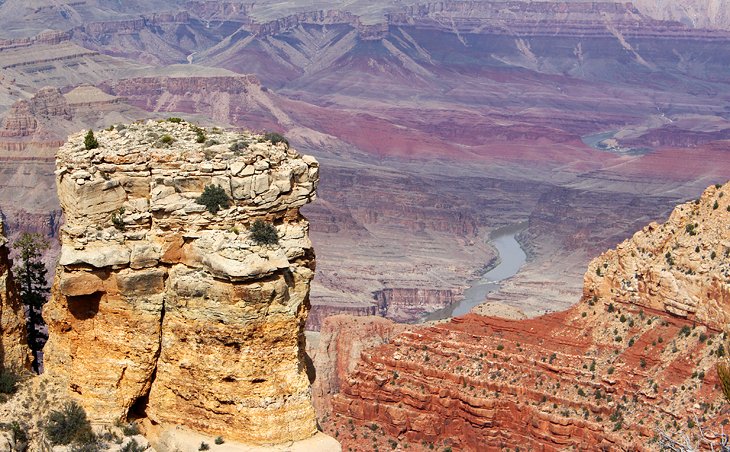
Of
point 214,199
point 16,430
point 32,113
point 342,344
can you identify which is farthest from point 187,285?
point 32,113

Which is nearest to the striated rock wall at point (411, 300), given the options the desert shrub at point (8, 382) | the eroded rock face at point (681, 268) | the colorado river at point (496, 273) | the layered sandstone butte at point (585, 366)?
the colorado river at point (496, 273)

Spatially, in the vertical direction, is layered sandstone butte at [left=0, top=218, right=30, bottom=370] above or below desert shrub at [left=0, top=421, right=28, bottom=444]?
above

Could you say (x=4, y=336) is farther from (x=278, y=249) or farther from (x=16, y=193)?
Answer: (x=16, y=193)

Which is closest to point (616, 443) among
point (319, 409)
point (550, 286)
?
point (319, 409)

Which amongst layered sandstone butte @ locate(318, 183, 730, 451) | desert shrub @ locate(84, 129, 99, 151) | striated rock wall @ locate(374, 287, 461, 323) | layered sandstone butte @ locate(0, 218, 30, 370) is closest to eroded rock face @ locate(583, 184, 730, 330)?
layered sandstone butte @ locate(318, 183, 730, 451)

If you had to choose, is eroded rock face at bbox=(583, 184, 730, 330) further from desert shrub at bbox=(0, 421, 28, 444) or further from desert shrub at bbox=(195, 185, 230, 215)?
desert shrub at bbox=(0, 421, 28, 444)

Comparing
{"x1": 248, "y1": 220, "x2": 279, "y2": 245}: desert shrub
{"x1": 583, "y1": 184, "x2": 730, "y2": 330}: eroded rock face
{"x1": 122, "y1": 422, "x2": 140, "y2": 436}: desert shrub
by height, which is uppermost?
{"x1": 248, "y1": 220, "x2": 279, "y2": 245}: desert shrub

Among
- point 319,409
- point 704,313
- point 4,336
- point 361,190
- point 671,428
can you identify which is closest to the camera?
point 4,336
